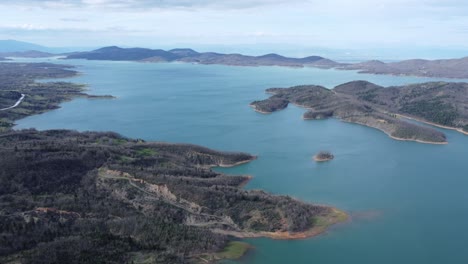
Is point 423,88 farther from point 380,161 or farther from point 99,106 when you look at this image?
point 99,106

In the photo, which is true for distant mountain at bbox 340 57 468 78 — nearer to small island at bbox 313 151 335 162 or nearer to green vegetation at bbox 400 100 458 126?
green vegetation at bbox 400 100 458 126

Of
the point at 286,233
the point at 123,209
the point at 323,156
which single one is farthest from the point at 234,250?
the point at 323,156

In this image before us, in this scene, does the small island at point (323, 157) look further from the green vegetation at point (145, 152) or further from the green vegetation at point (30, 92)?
the green vegetation at point (30, 92)

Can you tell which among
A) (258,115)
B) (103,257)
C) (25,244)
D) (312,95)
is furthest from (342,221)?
(312,95)

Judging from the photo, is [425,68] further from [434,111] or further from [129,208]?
[129,208]

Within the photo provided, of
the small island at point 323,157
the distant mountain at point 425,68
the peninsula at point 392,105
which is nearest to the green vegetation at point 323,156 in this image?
the small island at point 323,157
